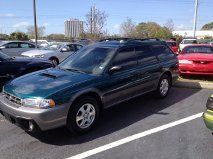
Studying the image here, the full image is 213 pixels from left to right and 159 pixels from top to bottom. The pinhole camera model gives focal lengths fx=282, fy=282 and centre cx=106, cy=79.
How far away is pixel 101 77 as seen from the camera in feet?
17.7

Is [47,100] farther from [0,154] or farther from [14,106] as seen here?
[0,154]

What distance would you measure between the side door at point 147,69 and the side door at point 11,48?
13692mm

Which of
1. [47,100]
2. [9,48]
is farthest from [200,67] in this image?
[9,48]

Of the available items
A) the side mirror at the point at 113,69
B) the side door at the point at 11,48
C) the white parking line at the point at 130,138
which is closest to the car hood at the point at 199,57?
the white parking line at the point at 130,138

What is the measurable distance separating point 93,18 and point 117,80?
111ft

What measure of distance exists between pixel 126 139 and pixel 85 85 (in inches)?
46.7

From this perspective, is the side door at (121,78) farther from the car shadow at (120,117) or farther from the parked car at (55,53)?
the parked car at (55,53)

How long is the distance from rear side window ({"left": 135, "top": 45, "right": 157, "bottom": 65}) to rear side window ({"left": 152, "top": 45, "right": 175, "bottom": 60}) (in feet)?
0.71

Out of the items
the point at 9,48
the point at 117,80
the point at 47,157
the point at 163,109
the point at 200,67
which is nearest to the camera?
the point at 47,157

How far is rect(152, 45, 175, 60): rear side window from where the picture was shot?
718 cm

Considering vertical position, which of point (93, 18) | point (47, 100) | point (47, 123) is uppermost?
point (93, 18)

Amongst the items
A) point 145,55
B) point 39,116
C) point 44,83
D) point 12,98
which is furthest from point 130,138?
point 145,55

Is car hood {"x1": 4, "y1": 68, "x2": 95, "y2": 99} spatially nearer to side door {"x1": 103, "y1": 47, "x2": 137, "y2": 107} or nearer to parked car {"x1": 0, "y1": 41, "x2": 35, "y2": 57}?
side door {"x1": 103, "y1": 47, "x2": 137, "y2": 107}

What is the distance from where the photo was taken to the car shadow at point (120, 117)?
4918 millimetres
